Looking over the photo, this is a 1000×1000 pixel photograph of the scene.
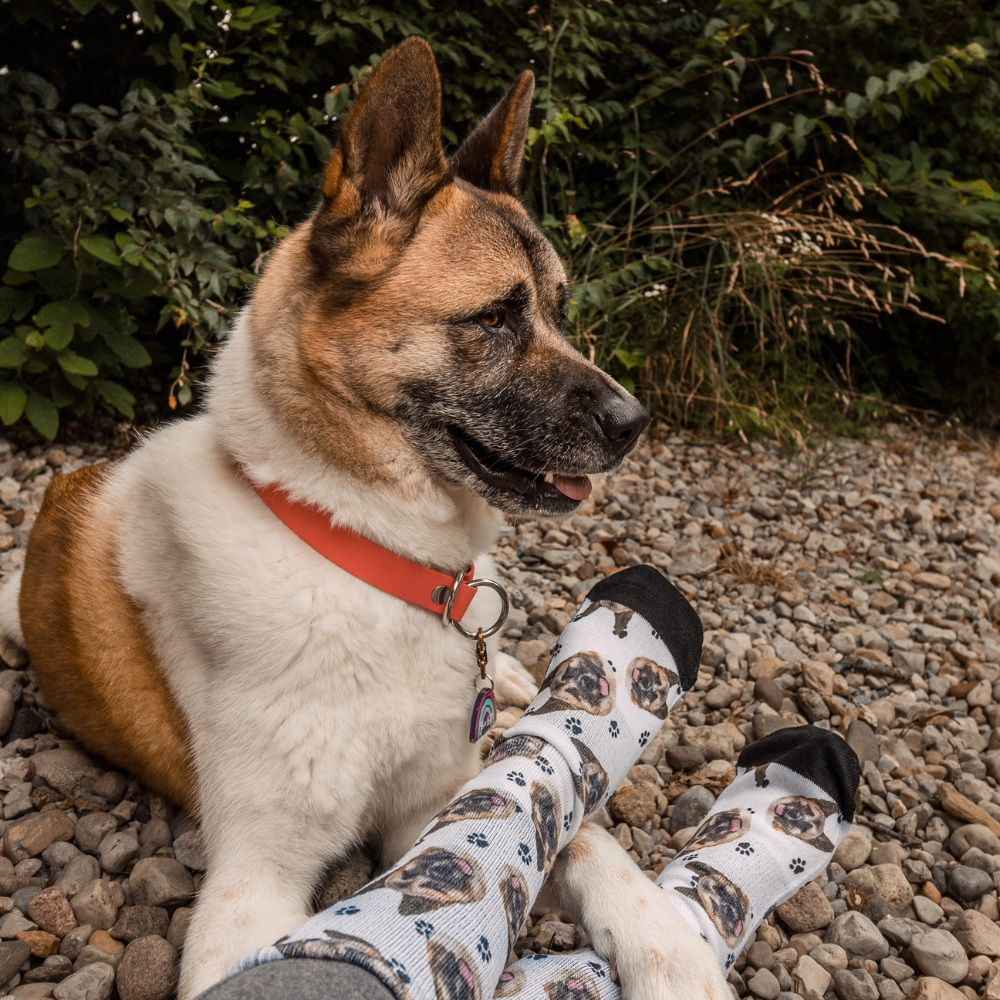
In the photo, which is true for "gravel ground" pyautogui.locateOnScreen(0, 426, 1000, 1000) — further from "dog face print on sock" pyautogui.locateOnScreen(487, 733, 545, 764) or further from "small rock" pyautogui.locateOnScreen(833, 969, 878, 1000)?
"dog face print on sock" pyautogui.locateOnScreen(487, 733, 545, 764)

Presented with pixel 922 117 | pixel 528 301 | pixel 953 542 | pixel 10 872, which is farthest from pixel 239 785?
pixel 922 117

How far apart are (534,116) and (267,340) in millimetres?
3391

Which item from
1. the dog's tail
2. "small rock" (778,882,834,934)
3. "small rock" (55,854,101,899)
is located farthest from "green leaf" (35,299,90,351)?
"small rock" (778,882,834,934)

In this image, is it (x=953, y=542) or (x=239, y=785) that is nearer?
(x=239, y=785)

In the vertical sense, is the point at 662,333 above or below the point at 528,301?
below

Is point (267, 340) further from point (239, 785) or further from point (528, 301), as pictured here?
point (239, 785)

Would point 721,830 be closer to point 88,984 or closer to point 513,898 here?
point 513,898

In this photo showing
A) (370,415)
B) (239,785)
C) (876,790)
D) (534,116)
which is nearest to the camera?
(239,785)

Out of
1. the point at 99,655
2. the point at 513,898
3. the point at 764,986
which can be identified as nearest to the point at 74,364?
the point at 99,655

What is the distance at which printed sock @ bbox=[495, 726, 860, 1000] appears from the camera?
124cm

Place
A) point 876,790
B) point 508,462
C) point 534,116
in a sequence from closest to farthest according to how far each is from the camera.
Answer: point 508,462 → point 876,790 → point 534,116

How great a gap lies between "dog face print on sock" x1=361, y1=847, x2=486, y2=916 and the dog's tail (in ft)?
4.61

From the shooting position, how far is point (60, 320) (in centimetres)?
282

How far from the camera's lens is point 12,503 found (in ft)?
9.61
